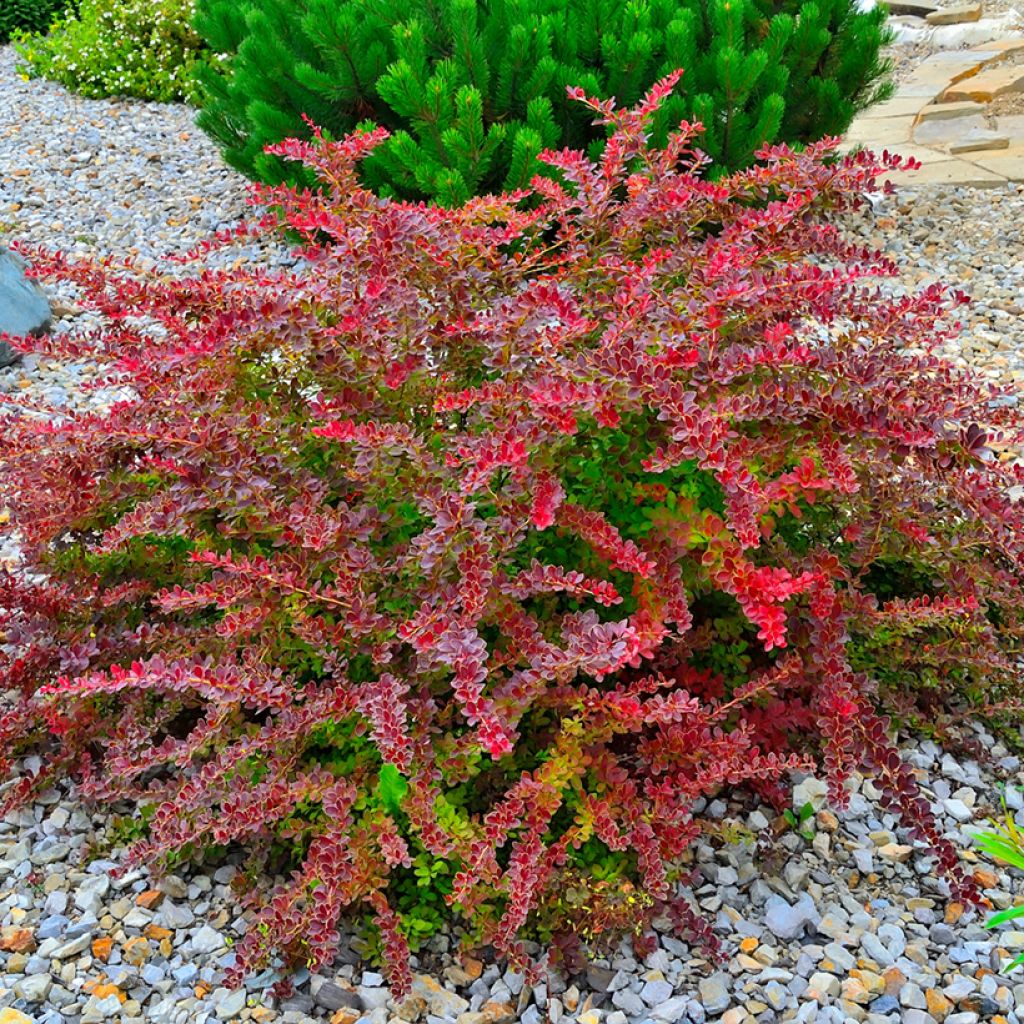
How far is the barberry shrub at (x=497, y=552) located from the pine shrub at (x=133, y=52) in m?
5.81

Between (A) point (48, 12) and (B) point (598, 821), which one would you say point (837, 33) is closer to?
(B) point (598, 821)

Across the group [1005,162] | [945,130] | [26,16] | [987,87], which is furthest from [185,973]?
[26,16]

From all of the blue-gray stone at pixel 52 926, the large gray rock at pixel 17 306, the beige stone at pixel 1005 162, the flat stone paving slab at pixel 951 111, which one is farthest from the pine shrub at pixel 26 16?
the blue-gray stone at pixel 52 926

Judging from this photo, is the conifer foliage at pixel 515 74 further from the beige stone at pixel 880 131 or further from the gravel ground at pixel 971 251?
the beige stone at pixel 880 131

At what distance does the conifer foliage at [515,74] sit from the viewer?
4520mm

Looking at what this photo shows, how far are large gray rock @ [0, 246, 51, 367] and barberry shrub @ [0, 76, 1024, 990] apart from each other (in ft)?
7.08

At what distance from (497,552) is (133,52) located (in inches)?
280

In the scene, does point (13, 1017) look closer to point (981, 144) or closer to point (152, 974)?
point (152, 974)

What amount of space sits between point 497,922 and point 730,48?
3908 millimetres

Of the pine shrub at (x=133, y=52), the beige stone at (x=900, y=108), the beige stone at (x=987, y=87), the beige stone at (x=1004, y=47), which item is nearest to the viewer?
the beige stone at (x=987, y=87)

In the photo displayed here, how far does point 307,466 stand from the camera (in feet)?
7.18

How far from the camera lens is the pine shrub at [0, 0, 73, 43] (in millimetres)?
10055

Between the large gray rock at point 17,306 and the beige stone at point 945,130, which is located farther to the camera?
the beige stone at point 945,130

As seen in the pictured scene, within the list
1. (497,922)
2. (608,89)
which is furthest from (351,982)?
(608,89)
